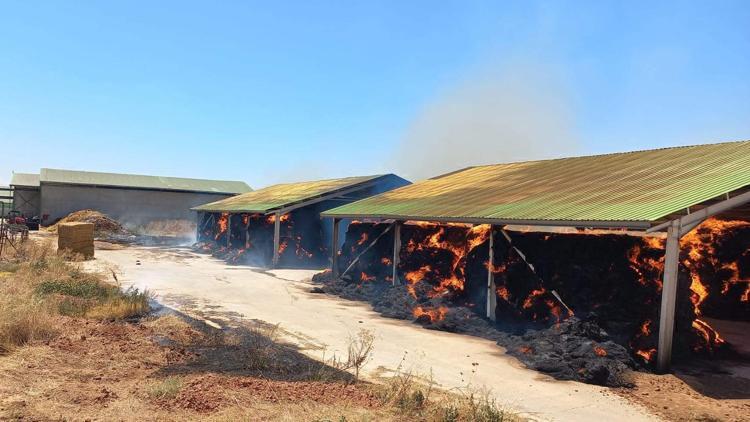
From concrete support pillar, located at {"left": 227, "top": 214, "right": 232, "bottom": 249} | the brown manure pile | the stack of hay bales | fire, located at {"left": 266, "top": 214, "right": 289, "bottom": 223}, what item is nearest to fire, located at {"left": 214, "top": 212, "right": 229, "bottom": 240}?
concrete support pillar, located at {"left": 227, "top": 214, "right": 232, "bottom": 249}

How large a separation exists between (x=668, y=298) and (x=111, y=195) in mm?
56864

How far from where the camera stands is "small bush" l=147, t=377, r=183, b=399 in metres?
6.84

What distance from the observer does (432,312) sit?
14.3 meters

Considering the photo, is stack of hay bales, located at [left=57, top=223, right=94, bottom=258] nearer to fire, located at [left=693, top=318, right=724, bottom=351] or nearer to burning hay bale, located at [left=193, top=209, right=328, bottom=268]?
burning hay bale, located at [left=193, top=209, right=328, bottom=268]

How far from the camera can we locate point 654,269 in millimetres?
10352

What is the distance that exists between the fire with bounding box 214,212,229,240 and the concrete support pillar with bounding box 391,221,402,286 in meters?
20.6

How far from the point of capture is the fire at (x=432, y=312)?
13.8 metres


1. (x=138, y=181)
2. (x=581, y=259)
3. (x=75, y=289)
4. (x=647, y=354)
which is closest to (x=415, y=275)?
(x=581, y=259)

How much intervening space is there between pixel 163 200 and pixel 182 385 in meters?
54.7

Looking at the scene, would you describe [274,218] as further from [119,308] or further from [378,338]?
[378,338]

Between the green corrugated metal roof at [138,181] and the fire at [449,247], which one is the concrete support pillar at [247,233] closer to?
the fire at [449,247]

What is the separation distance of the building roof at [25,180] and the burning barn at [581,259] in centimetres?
5458

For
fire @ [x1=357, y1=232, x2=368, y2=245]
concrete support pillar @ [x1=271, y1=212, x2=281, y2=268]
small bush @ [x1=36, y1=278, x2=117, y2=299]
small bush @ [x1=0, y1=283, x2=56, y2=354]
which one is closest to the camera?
small bush @ [x1=0, y1=283, x2=56, y2=354]

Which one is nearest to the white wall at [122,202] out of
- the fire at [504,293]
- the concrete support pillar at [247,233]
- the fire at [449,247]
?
the concrete support pillar at [247,233]
